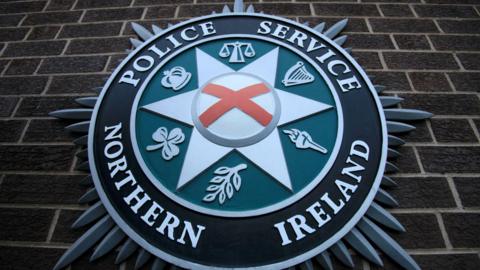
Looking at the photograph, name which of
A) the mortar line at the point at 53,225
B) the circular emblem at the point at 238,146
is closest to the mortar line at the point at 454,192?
the circular emblem at the point at 238,146

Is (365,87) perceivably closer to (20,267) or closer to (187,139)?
(187,139)

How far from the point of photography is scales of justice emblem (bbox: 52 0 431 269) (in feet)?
3.84

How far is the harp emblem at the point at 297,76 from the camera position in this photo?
149cm

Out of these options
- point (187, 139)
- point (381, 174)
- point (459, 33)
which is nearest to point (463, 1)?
point (459, 33)

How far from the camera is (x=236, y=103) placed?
1421 millimetres

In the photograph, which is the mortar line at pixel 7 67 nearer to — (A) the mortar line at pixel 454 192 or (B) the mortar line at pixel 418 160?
(B) the mortar line at pixel 418 160

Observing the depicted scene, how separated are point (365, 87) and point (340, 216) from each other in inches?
24.2

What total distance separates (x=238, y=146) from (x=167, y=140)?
30 centimetres

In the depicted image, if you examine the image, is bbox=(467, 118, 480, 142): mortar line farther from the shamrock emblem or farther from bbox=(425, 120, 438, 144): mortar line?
the shamrock emblem

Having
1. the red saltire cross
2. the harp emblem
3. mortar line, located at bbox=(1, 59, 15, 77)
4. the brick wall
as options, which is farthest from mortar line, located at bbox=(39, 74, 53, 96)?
the harp emblem

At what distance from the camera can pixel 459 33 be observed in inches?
71.1

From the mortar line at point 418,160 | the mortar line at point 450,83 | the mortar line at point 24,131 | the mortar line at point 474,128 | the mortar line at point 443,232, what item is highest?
the mortar line at point 24,131

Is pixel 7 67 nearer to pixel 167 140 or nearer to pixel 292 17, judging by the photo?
pixel 167 140

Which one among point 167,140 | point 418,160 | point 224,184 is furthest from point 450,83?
point 167,140
